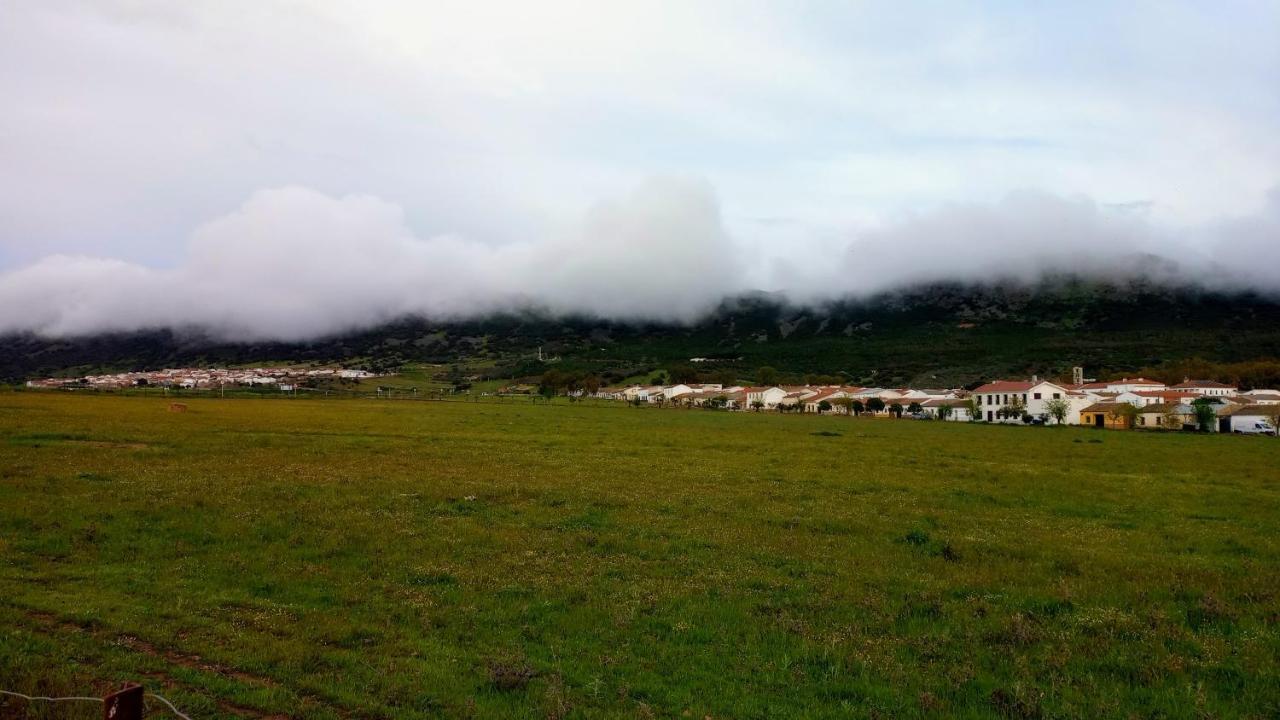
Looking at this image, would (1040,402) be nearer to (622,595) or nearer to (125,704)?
(622,595)

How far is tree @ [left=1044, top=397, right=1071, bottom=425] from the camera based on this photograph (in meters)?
122

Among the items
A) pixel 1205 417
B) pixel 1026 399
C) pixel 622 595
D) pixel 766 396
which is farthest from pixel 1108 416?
pixel 622 595

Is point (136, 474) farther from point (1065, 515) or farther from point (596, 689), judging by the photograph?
point (1065, 515)

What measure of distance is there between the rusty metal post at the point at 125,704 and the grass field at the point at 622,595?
3146 mm

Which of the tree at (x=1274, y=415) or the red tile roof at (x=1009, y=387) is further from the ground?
the red tile roof at (x=1009, y=387)

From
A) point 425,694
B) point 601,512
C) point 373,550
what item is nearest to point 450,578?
point 373,550

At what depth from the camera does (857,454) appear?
45.2m

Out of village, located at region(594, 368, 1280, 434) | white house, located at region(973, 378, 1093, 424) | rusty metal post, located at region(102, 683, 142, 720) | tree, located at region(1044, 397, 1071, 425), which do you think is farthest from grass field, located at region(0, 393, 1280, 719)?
white house, located at region(973, 378, 1093, 424)

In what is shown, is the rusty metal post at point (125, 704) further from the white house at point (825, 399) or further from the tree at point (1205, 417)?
the white house at point (825, 399)

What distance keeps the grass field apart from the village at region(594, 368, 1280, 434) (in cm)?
9711

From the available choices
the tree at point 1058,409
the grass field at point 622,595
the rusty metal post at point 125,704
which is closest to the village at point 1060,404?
the tree at point 1058,409

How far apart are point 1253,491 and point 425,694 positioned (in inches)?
1475

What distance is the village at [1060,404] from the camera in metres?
106

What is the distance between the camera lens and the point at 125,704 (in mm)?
5309
